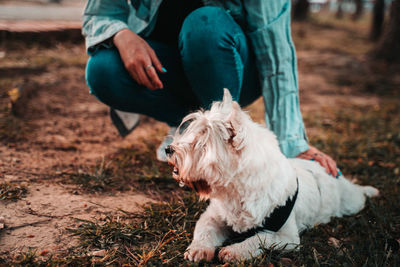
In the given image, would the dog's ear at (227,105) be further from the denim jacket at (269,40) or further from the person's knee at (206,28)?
the denim jacket at (269,40)

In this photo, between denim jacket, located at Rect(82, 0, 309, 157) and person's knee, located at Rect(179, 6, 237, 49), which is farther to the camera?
denim jacket, located at Rect(82, 0, 309, 157)

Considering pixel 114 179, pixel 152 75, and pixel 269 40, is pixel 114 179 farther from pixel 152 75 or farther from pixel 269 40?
pixel 269 40

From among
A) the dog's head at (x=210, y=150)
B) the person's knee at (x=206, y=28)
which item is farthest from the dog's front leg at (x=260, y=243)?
the person's knee at (x=206, y=28)

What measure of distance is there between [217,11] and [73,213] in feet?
5.85

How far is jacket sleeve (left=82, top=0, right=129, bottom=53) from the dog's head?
112 centimetres

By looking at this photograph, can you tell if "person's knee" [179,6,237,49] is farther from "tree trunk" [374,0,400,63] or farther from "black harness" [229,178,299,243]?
"tree trunk" [374,0,400,63]

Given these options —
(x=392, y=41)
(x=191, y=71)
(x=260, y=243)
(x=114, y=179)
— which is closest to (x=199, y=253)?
(x=260, y=243)

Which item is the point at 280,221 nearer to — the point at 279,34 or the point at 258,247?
the point at 258,247

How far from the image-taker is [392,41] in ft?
24.6

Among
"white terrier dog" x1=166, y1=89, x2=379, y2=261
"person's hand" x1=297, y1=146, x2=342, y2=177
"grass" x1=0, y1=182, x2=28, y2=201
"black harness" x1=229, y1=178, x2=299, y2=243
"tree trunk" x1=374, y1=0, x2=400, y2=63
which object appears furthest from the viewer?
"tree trunk" x1=374, y1=0, x2=400, y2=63

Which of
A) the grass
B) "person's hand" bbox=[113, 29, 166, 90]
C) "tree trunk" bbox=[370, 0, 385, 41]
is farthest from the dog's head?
"tree trunk" bbox=[370, 0, 385, 41]

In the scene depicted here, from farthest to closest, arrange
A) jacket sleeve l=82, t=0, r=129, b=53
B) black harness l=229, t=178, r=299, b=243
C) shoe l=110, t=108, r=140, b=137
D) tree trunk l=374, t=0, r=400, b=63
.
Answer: tree trunk l=374, t=0, r=400, b=63, shoe l=110, t=108, r=140, b=137, jacket sleeve l=82, t=0, r=129, b=53, black harness l=229, t=178, r=299, b=243

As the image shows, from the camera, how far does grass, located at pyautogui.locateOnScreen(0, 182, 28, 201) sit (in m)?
2.37

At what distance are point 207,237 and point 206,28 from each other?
1.44m
